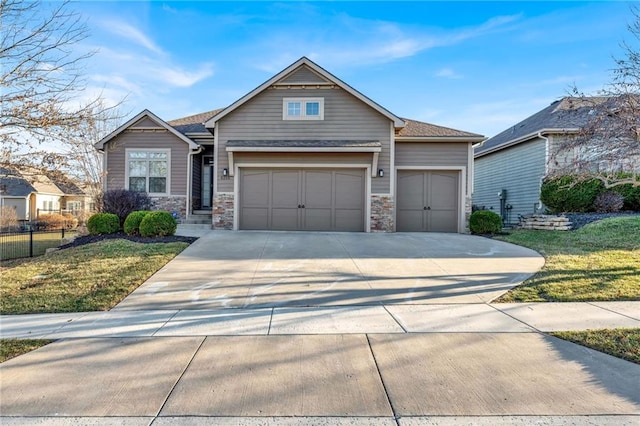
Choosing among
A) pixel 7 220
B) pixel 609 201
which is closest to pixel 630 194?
pixel 609 201

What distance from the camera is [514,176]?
1798 centimetres

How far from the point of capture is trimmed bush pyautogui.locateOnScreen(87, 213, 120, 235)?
10.8 m

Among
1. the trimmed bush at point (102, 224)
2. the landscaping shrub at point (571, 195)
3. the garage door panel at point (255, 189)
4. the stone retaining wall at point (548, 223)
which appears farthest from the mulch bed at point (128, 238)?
the landscaping shrub at point (571, 195)

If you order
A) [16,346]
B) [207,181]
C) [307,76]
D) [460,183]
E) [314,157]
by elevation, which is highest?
[307,76]

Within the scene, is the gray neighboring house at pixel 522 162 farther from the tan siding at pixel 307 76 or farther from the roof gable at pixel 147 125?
the roof gable at pixel 147 125

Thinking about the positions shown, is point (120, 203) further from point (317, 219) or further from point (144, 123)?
point (317, 219)

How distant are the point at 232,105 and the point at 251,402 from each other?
11.8 meters

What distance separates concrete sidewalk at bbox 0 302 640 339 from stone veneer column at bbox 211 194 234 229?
8.11 m

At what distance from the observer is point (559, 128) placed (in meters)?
14.8

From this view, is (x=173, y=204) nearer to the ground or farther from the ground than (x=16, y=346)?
farther from the ground

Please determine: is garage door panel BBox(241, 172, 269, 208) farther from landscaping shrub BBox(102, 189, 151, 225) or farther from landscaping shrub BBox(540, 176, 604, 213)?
landscaping shrub BBox(540, 176, 604, 213)

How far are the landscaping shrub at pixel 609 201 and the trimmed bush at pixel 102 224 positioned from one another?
58.4 feet

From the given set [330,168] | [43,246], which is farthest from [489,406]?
[43,246]

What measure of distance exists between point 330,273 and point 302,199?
6.43 metres
